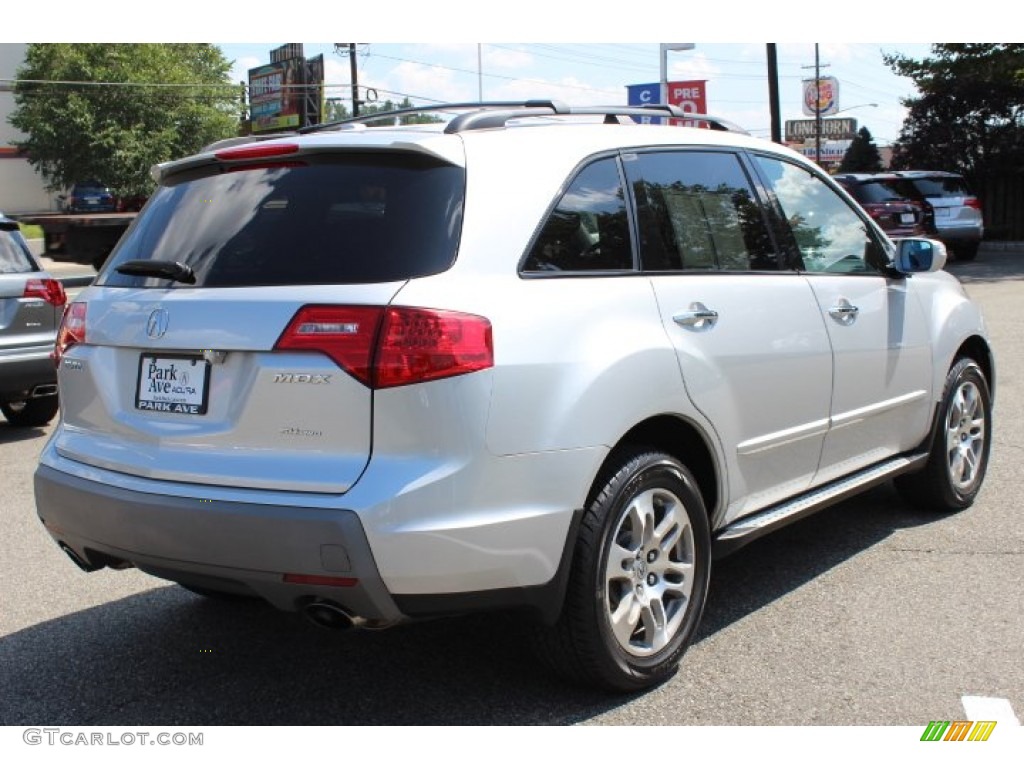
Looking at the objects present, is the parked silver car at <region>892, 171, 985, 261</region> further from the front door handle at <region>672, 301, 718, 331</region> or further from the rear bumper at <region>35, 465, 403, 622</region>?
the rear bumper at <region>35, 465, 403, 622</region>

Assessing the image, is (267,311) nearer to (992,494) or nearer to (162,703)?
(162,703)

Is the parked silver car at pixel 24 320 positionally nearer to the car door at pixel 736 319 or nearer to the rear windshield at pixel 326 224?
the rear windshield at pixel 326 224

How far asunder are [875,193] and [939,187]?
215 cm

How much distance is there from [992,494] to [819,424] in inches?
82.0

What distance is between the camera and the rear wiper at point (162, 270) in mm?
3498

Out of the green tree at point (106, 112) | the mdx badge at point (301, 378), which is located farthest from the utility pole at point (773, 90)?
the green tree at point (106, 112)

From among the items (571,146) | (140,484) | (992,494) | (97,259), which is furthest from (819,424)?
(97,259)

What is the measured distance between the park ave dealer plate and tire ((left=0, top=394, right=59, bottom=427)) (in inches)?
233

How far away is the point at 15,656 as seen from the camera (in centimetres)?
412

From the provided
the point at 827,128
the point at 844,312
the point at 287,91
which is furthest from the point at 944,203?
the point at 827,128

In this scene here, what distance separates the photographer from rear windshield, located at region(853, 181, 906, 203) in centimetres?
2056

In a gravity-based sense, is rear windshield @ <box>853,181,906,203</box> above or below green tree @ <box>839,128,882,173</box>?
below

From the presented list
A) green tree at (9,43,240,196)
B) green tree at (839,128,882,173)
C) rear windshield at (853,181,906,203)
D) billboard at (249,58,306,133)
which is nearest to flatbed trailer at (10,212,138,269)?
rear windshield at (853,181,906,203)

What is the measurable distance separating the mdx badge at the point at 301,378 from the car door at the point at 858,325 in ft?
7.40
